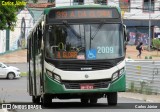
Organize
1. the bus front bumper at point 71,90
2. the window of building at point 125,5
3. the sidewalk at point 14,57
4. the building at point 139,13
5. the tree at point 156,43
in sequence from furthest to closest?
the window of building at point 125,5 → the building at point 139,13 → the tree at point 156,43 → the sidewalk at point 14,57 → the bus front bumper at point 71,90

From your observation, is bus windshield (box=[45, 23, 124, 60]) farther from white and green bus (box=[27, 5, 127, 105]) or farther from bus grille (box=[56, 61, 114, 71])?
bus grille (box=[56, 61, 114, 71])

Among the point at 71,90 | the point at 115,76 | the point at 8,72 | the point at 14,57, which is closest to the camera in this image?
the point at 71,90

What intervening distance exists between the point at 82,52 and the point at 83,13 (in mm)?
1261

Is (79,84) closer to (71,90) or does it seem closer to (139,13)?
(71,90)

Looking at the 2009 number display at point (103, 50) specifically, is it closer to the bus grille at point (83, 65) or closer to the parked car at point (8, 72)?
the bus grille at point (83, 65)

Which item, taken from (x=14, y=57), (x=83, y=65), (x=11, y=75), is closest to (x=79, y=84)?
(x=83, y=65)

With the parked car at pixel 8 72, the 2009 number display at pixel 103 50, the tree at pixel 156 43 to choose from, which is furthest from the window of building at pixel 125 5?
the 2009 number display at pixel 103 50

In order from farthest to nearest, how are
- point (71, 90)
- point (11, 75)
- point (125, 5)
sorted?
point (125, 5) → point (11, 75) → point (71, 90)

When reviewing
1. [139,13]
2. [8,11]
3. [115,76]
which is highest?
[8,11]

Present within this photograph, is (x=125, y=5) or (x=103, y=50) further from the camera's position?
(x=125, y=5)

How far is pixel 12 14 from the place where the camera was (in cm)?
2027

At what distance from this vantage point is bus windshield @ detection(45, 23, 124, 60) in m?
17.5

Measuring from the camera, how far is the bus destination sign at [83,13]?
17.8 meters

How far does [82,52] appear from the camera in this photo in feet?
57.4
